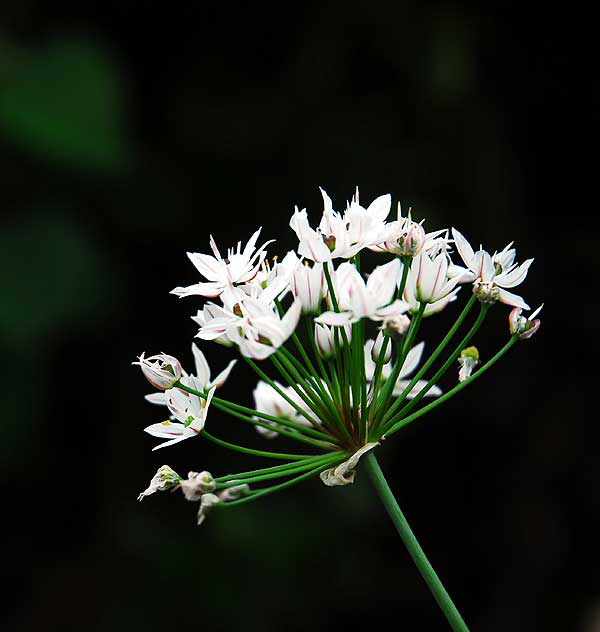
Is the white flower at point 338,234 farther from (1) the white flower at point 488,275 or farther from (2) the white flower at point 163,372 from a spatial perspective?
(2) the white flower at point 163,372

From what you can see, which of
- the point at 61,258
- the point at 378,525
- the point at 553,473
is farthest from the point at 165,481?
the point at 553,473

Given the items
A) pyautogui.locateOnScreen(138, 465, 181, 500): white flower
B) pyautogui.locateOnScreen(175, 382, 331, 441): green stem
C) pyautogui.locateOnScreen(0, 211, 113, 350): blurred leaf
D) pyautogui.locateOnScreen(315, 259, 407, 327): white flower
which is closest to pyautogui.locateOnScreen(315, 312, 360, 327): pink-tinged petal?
pyautogui.locateOnScreen(315, 259, 407, 327): white flower

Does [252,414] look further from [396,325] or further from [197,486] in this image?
[396,325]

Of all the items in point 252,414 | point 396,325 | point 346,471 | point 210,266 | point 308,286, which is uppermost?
point 210,266

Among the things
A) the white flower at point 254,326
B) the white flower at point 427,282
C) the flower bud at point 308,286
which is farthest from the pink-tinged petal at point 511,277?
the white flower at point 254,326

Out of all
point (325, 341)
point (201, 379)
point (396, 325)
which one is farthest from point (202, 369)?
point (396, 325)

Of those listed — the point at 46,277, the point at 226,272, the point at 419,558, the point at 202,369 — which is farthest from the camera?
the point at 46,277

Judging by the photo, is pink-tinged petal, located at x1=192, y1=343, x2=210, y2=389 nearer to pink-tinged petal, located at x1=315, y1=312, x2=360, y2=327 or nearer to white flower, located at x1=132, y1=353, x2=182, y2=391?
white flower, located at x1=132, y1=353, x2=182, y2=391
